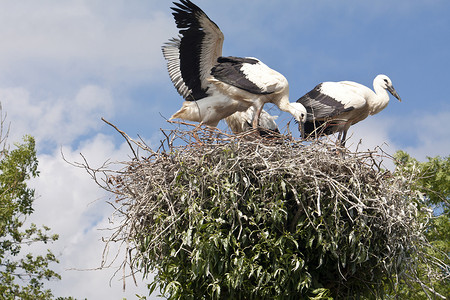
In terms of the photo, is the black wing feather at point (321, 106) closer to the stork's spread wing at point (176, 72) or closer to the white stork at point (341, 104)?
the white stork at point (341, 104)

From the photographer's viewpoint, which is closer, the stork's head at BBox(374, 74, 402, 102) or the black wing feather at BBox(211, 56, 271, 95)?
the black wing feather at BBox(211, 56, 271, 95)

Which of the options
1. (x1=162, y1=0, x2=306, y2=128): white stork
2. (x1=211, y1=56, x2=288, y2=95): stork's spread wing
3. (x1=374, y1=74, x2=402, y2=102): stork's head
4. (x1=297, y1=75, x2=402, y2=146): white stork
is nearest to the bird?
(x1=297, y1=75, x2=402, y2=146): white stork

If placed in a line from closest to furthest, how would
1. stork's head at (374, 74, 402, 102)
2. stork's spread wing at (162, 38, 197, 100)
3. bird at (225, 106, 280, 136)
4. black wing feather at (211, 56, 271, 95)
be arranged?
black wing feather at (211, 56, 271, 95)
stork's spread wing at (162, 38, 197, 100)
bird at (225, 106, 280, 136)
stork's head at (374, 74, 402, 102)

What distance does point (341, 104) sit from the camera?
9172mm

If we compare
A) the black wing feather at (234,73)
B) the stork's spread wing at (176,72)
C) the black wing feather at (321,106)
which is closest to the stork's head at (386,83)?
the black wing feather at (321,106)

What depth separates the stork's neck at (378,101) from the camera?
970cm

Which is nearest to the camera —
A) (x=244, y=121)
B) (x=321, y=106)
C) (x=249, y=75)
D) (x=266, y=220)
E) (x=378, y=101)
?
(x=266, y=220)

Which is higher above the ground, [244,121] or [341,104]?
[244,121]

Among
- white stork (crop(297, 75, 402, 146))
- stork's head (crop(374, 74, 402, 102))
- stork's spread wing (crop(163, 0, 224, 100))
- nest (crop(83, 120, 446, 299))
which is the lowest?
nest (crop(83, 120, 446, 299))

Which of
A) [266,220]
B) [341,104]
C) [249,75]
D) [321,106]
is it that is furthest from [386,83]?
[266,220]

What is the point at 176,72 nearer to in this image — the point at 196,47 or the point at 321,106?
the point at 196,47

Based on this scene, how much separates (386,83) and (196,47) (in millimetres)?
3380

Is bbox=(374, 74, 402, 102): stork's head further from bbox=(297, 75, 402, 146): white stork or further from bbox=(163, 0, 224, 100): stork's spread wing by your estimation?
bbox=(163, 0, 224, 100): stork's spread wing

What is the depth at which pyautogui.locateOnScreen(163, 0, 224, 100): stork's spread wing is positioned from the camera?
8.53 meters
